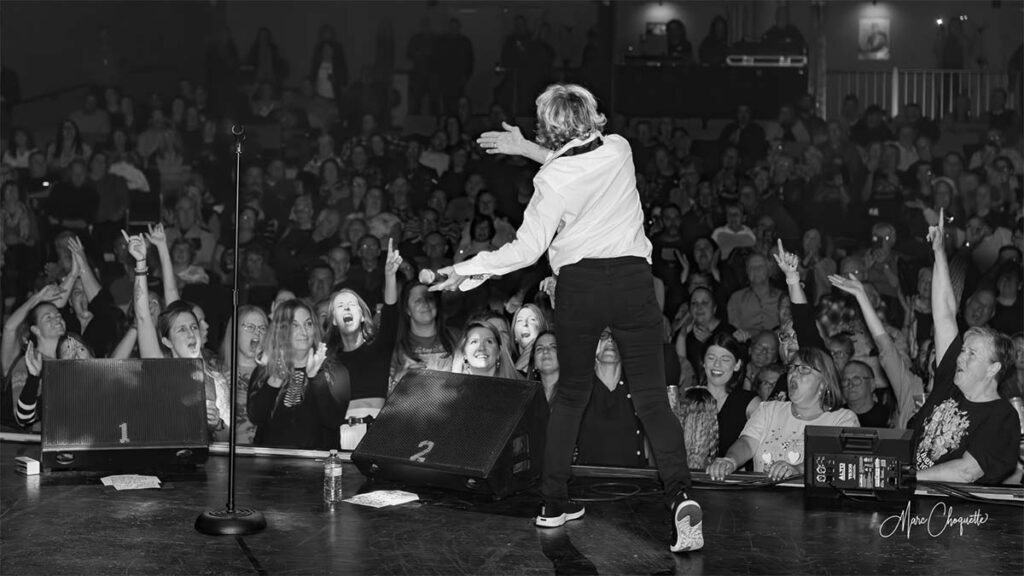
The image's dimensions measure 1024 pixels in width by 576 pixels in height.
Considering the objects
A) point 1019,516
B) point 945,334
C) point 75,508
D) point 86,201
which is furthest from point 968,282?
point 86,201

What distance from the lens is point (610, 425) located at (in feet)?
14.1

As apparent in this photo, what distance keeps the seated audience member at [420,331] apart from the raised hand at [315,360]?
35cm

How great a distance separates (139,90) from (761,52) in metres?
4.87

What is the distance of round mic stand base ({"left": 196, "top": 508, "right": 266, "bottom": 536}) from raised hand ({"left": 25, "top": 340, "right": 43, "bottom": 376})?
2.12 metres

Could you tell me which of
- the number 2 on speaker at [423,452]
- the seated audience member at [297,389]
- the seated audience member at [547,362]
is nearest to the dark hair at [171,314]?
the seated audience member at [297,389]

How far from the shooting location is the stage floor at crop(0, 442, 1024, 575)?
9.84ft

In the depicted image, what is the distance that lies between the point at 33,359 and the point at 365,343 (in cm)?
148

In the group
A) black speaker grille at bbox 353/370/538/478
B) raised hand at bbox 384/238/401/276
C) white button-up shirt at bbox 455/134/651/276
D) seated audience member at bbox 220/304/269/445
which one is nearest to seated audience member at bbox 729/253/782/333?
raised hand at bbox 384/238/401/276

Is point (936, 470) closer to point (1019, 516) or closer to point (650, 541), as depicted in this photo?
point (1019, 516)

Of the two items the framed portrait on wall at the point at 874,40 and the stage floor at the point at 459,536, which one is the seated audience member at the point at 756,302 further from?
the framed portrait on wall at the point at 874,40

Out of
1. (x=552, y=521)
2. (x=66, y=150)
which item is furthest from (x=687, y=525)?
(x=66, y=150)

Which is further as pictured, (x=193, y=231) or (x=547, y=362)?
(x=193, y=231)

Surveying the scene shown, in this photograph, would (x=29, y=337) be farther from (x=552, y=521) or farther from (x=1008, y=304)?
(x=1008, y=304)

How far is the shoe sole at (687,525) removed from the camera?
3.07 meters
